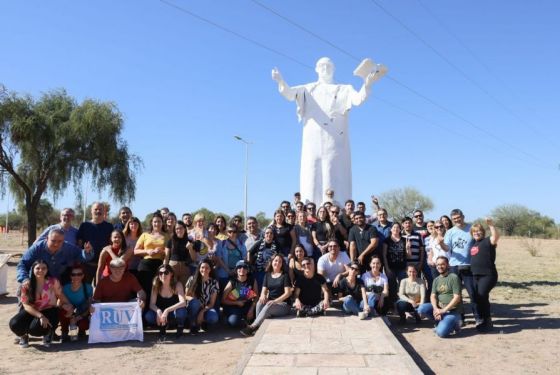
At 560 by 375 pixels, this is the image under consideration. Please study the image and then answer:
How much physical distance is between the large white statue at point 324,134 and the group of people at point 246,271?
377 cm

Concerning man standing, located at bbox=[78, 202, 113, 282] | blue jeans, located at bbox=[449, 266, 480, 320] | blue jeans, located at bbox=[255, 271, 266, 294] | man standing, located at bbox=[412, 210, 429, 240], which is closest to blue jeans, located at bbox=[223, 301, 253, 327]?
blue jeans, located at bbox=[255, 271, 266, 294]

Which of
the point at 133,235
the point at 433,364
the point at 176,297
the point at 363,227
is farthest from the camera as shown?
the point at 363,227

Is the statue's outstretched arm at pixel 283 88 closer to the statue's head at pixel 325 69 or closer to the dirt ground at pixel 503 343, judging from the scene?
the statue's head at pixel 325 69

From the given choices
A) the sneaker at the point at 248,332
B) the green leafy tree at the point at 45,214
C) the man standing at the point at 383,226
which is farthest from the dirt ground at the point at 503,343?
the green leafy tree at the point at 45,214

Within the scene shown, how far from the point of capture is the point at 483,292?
717 cm

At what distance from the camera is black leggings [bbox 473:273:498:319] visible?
7156 mm

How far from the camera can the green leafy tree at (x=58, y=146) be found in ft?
57.3

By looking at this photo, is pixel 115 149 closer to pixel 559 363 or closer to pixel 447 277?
pixel 447 277

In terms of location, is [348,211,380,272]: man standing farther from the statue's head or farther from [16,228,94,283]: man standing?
the statue's head

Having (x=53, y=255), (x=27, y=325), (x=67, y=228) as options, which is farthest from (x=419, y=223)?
(x=27, y=325)

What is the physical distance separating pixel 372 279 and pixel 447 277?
3.59 ft

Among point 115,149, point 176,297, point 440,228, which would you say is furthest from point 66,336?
point 115,149

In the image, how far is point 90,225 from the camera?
7387 mm

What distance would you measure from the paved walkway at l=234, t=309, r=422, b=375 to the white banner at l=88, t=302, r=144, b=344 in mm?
1711
